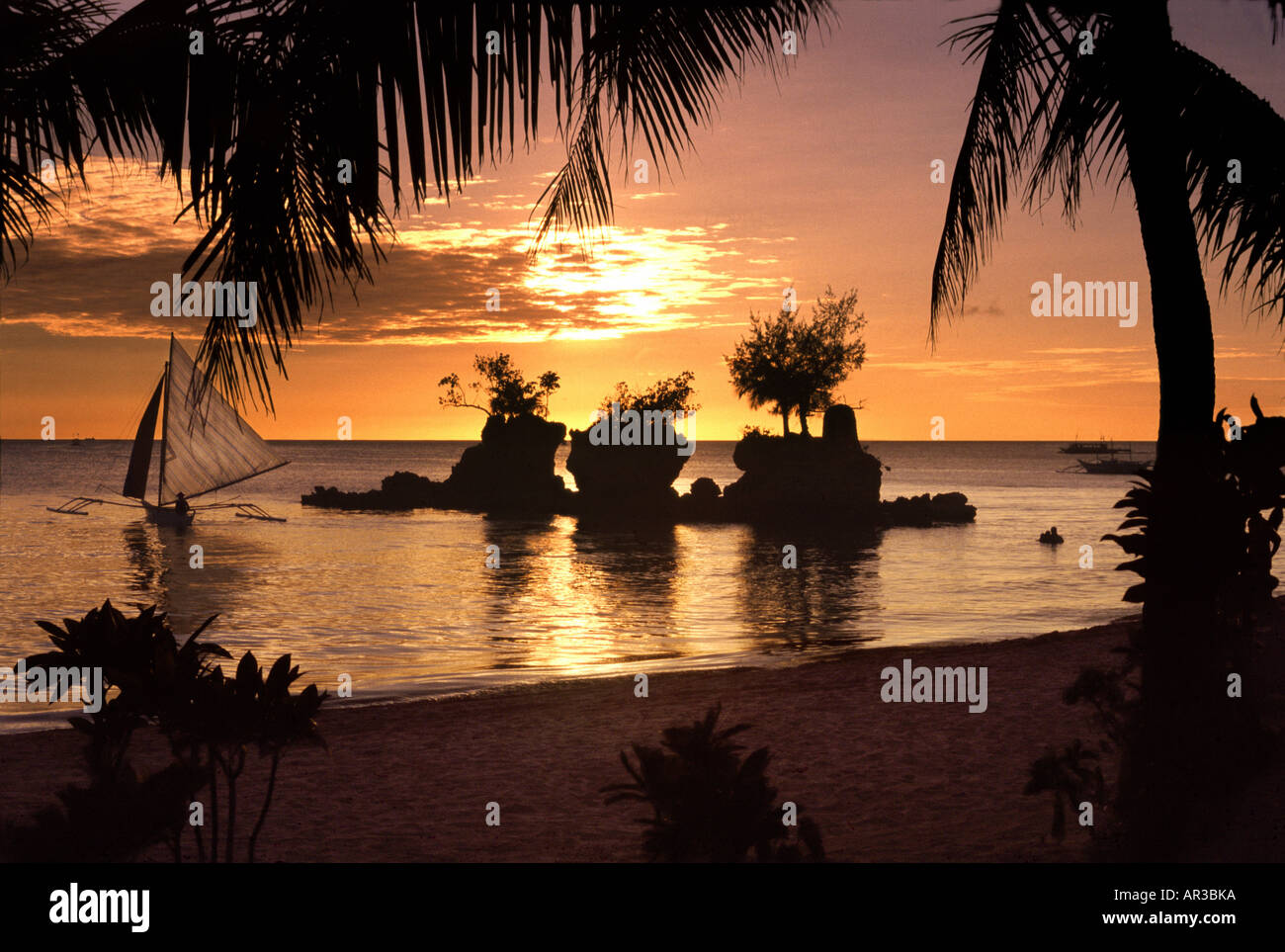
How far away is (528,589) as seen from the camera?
3906 cm

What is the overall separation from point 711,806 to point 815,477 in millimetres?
71473

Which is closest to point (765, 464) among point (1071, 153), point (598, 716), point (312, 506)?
point (312, 506)

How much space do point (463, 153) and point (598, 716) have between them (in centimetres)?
1086

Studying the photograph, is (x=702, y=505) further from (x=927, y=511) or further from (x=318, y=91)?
(x=318, y=91)

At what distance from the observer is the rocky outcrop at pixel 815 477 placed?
2908 inches

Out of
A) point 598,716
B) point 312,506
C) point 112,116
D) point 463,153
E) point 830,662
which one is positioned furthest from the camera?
point 312,506

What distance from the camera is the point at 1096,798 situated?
251 inches

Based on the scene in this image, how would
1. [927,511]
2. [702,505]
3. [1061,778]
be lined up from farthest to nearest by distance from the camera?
[702,505] → [927,511] → [1061,778]

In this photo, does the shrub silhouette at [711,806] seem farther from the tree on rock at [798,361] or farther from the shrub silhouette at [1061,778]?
the tree on rock at [798,361]

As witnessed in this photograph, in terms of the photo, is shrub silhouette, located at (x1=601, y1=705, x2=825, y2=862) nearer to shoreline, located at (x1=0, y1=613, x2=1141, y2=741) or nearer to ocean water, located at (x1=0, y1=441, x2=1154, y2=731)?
shoreline, located at (x1=0, y1=613, x2=1141, y2=741)

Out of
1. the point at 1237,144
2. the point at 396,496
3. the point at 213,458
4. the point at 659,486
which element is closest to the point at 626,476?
the point at 659,486

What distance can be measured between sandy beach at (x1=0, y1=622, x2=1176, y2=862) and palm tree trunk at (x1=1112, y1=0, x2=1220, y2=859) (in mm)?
1116

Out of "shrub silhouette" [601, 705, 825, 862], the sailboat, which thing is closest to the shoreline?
"shrub silhouette" [601, 705, 825, 862]

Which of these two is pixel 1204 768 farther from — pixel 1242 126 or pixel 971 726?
pixel 971 726
